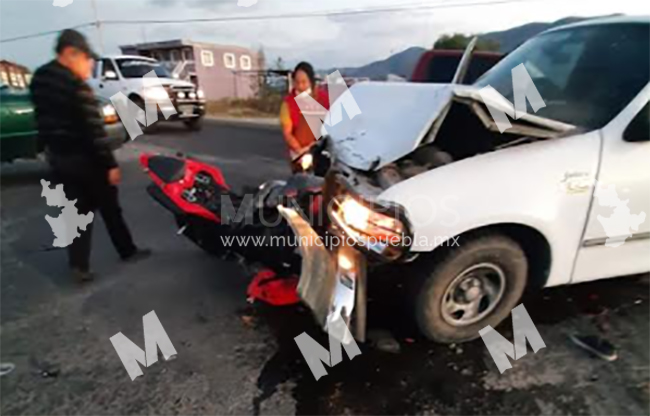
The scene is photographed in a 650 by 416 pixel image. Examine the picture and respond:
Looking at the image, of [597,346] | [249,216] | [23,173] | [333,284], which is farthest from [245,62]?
[597,346]

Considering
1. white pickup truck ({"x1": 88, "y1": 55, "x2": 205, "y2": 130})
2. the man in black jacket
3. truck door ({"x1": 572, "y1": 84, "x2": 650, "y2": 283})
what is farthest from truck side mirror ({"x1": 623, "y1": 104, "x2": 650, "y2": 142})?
white pickup truck ({"x1": 88, "y1": 55, "x2": 205, "y2": 130})

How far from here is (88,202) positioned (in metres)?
3.76

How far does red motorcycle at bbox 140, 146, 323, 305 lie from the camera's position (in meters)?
Answer: 2.95

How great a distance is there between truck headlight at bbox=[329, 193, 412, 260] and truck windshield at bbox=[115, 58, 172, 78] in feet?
35.8

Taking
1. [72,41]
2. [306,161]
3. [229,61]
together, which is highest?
[72,41]

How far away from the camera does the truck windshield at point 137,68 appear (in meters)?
11.4

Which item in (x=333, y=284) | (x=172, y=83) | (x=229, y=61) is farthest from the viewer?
(x=229, y=61)

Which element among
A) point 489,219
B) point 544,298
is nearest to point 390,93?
point 489,219

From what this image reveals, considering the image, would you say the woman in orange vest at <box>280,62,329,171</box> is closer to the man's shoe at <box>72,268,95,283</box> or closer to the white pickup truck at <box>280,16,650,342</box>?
the white pickup truck at <box>280,16,650,342</box>

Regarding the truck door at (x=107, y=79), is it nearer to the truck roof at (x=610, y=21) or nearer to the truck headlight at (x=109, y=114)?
the truck headlight at (x=109, y=114)

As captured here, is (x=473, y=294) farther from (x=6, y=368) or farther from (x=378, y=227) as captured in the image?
(x=6, y=368)

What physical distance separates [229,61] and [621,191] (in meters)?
32.0

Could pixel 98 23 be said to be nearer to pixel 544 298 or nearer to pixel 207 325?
pixel 207 325

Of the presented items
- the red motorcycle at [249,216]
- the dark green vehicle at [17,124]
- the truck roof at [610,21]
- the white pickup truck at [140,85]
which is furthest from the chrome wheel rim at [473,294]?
the white pickup truck at [140,85]
